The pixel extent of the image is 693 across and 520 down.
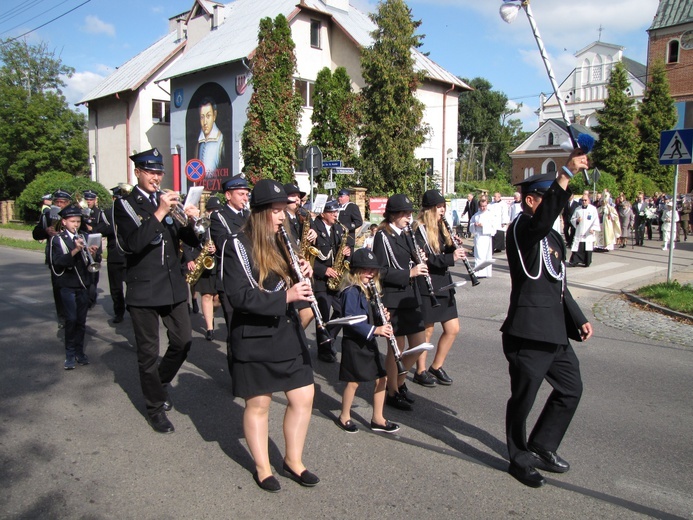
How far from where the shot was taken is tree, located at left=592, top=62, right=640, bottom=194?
4066cm

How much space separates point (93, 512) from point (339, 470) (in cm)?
162

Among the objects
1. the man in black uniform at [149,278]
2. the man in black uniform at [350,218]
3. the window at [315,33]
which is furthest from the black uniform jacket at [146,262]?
the window at [315,33]

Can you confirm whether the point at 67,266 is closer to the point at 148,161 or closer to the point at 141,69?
the point at 148,161

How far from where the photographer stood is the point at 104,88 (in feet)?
125

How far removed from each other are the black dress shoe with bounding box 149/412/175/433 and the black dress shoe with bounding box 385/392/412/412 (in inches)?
77.3

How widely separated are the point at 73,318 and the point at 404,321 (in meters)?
3.84

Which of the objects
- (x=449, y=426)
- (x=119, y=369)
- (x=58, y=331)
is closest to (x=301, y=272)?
(x=449, y=426)

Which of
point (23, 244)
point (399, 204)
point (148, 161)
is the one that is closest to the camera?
point (148, 161)

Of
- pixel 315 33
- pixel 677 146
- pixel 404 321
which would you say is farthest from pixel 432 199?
pixel 315 33

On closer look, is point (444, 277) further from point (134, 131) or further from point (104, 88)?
point (104, 88)

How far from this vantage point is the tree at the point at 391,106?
79.8 feet

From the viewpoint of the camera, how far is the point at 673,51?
47812 mm

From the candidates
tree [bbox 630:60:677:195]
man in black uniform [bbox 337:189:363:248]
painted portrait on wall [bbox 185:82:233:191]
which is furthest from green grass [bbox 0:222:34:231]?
tree [bbox 630:60:677:195]

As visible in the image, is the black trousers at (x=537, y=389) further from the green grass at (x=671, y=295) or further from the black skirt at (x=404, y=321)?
the green grass at (x=671, y=295)
